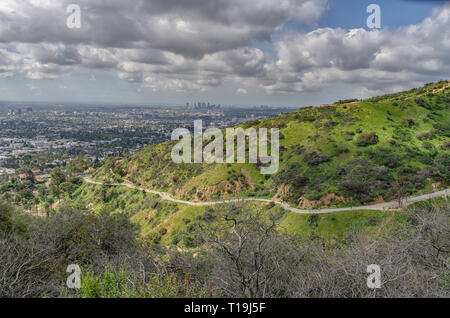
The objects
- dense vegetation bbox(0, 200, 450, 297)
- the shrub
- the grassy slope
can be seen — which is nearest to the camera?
dense vegetation bbox(0, 200, 450, 297)

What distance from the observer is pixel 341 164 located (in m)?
37.9

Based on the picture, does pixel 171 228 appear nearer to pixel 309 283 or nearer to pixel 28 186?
pixel 309 283

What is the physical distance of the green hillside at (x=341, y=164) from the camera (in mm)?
31812

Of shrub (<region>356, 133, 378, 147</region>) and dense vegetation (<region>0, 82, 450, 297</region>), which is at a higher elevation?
shrub (<region>356, 133, 378, 147</region>)

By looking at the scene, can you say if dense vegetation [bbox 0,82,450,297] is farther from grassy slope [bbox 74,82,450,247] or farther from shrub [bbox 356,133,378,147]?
grassy slope [bbox 74,82,450,247]

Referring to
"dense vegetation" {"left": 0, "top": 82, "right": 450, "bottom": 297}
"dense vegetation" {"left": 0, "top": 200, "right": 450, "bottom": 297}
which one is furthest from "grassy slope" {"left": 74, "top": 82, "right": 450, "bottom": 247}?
"dense vegetation" {"left": 0, "top": 200, "right": 450, "bottom": 297}

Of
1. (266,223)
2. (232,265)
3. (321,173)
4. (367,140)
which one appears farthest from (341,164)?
(232,265)

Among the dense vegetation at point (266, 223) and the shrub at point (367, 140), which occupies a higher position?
the shrub at point (367, 140)

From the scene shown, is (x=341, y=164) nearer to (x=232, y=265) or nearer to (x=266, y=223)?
(x=266, y=223)

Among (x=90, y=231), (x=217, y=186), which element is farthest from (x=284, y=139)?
(x=90, y=231)

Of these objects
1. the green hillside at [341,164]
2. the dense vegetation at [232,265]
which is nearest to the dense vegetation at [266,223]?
the dense vegetation at [232,265]

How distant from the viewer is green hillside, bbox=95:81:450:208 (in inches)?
1252

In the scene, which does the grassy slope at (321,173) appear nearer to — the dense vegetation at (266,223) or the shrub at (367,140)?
the dense vegetation at (266,223)

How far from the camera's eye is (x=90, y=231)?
17.1 meters
